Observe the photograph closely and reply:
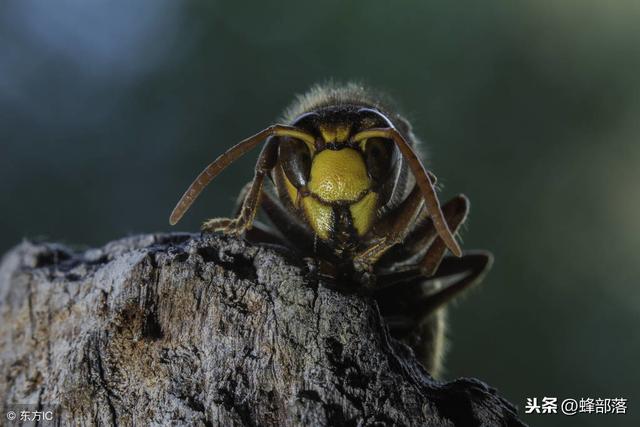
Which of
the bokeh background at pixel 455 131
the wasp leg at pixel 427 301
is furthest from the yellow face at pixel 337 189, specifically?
the bokeh background at pixel 455 131

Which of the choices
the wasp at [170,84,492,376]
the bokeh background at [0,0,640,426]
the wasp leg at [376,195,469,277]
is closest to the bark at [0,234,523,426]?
the wasp at [170,84,492,376]

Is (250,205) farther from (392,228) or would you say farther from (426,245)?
(426,245)

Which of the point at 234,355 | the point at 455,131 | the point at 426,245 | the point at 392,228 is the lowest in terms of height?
the point at 234,355

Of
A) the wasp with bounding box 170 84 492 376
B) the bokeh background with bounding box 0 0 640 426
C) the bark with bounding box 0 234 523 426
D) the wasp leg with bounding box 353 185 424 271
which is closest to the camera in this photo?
the bark with bounding box 0 234 523 426

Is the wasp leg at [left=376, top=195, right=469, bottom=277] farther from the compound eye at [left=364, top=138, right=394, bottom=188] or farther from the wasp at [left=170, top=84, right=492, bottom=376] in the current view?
the compound eye at [left=364, top=138, right=394, bottom=188]

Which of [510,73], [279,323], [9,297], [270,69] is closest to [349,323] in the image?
[279,323]

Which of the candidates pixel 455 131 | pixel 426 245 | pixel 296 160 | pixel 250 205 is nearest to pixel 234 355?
pixel 250 205
